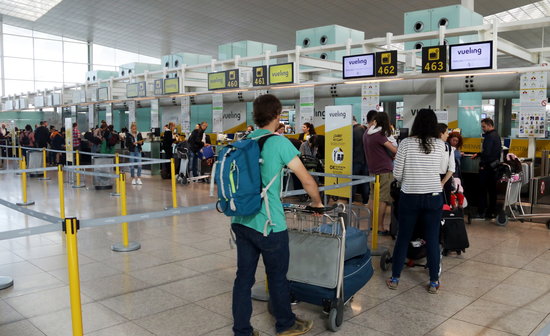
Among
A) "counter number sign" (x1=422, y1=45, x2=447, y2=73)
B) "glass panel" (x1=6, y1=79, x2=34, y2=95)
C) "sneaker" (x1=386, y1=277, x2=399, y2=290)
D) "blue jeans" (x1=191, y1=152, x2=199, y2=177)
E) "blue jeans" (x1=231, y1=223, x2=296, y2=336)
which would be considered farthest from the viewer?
"glass panel" (x1=6, y1=79, x2=34, y2=95)

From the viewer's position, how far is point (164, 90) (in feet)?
50.3

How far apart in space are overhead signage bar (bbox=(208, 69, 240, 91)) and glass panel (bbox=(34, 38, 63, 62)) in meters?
24.5

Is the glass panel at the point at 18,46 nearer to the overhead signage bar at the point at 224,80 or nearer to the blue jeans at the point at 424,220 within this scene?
the overhead signage bar at the point at 224,80

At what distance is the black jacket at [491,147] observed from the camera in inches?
292

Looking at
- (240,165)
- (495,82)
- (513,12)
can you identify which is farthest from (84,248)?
(513,12)

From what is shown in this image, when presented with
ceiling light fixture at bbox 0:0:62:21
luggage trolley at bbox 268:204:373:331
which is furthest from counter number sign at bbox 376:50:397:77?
ceiling light fixture at bbox 0:0:62:21

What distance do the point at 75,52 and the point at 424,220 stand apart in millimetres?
35373

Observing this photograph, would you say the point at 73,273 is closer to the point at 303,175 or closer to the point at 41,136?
the point at 303,175

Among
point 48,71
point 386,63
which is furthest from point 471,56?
point 48,71

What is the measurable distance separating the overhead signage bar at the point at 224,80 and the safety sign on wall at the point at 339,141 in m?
6.56

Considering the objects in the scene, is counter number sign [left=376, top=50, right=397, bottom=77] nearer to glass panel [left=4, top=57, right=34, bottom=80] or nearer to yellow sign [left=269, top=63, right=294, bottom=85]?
yellow sign [left=269, top=63, right=294, bottom=85]

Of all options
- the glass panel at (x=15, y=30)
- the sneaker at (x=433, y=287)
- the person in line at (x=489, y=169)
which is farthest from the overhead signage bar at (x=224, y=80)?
Answer: the glass panel at (x=15, y=30)

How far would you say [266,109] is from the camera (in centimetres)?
301

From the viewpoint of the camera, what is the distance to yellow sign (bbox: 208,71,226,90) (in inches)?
512
